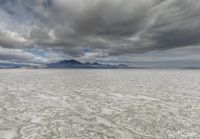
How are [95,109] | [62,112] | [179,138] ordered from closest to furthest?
[179,138] → [62,112] → [95,109]

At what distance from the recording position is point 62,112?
5.60 meters

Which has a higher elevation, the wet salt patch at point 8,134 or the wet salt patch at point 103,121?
the wet salt patch at point 8,134

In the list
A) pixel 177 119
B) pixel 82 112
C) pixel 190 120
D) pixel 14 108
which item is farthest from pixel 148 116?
pixel 14 108

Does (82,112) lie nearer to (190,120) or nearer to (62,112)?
(62,112)

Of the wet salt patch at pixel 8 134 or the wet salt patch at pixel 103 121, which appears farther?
the wet salt patch at pixel 103 121

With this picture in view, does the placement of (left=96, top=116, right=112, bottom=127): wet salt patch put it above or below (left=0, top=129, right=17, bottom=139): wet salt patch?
below

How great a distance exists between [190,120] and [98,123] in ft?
12.0

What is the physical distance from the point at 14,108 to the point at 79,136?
14.2ft

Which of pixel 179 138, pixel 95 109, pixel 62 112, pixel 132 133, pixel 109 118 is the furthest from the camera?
pixel 95 109

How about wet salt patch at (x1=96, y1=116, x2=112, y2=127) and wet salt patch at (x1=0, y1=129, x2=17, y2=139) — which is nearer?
wet salt patch at (x1=0, y1=129, x2=17, y2=139)

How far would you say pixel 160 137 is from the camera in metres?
3.50

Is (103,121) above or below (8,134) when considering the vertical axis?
below

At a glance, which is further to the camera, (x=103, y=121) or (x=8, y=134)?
(x=103, y=121)

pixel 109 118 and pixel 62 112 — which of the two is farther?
pixel 62 112
